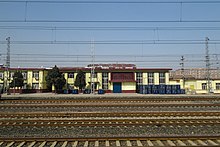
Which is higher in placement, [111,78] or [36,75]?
[36,75]

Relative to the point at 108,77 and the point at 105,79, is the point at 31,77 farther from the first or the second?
the point at 108,77

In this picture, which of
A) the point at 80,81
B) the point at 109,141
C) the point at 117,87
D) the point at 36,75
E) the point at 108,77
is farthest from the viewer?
the point at 36,75

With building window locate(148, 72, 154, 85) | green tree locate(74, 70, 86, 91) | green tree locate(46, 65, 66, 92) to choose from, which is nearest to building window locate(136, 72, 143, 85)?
building window locate(148, 72, 154, 85)

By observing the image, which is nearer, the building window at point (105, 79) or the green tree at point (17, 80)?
the green tree at point (17, 80)

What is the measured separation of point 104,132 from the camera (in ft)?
32.4

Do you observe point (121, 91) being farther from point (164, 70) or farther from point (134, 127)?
point (134, 127)

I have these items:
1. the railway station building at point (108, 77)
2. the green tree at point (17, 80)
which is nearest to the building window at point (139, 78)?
the railway station building at point (108, 77)

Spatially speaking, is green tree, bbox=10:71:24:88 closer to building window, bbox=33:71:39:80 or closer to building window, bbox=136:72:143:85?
building window, bbox=33:71:39:80

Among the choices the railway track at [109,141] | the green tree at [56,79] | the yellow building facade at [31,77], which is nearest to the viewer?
the railway track at [109,141]

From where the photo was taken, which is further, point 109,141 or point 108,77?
point 108,77

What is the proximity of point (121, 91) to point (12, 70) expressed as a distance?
85.4 feet

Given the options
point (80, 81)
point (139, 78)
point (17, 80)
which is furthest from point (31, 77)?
point (139, 78)

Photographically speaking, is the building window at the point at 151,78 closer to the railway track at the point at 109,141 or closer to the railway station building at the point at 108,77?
the railway station building at the point at 108,77

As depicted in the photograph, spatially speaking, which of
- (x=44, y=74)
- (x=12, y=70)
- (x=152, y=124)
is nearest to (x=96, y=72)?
(x=44, y=74)
